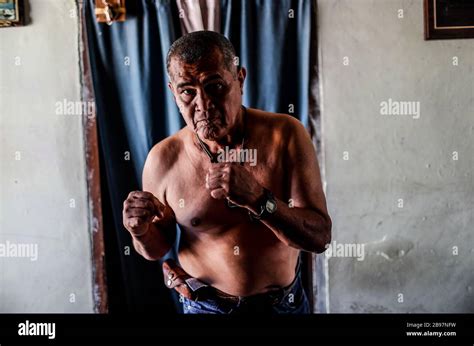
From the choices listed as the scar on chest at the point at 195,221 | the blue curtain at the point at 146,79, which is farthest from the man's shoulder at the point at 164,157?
the blue curtain at the point at 146,79

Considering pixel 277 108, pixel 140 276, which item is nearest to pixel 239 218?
pixel 277 108

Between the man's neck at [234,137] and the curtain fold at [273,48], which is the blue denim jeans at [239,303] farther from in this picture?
the curtain fold at [273,48]

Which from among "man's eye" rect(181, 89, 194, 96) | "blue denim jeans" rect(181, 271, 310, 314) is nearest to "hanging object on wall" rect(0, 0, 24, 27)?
"man's eye" rect(181, 89, 194, 96)

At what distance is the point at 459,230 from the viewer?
1.28m

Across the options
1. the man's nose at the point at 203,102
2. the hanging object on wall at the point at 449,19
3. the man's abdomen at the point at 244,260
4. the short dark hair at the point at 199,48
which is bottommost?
the man's abdomen at the point at 244,260

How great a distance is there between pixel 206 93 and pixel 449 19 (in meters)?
0.77

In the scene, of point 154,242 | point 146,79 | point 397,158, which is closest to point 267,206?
point 154,242

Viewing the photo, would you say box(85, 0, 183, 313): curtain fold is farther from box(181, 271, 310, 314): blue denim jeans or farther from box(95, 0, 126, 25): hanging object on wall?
box(181, 271, 310, 314): blue denim jeans

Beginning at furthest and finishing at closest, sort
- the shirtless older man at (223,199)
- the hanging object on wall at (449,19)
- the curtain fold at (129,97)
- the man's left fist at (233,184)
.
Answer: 1. the curtain fold at (129,97)
2. the hanging object on wall at (449,19)
3. the shirtless older man at (223,199)
4. the man's left fist at (233,184)

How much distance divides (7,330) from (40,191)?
0.45 metres

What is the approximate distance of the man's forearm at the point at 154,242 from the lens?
948mm

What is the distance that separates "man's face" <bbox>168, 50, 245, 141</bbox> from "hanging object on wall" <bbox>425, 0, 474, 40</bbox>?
0.69 meters

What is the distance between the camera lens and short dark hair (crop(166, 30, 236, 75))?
0.88 metres

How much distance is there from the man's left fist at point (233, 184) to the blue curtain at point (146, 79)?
63 centimetres
